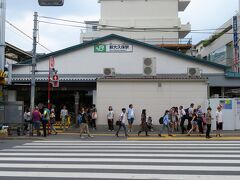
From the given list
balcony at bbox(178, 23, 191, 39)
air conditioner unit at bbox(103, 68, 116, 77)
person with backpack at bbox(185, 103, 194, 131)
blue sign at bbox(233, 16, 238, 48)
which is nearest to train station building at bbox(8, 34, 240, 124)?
A: air conditioner unit at bbox(103, 68, 116, 77)

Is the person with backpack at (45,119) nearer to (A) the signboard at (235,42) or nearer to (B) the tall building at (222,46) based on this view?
(A) the signboard at (235,42)

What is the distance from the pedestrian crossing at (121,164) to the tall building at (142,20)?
36124 millimetres

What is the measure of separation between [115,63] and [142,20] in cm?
2293

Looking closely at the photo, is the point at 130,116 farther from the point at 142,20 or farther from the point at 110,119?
the point at 142,20

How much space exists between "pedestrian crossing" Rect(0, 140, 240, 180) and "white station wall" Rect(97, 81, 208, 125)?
1176 cm

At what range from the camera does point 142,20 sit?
5153 centimetres

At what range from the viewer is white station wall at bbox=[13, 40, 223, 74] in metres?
29.9

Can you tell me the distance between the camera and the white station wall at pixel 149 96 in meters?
26.8

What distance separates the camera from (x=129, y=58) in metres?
30.2

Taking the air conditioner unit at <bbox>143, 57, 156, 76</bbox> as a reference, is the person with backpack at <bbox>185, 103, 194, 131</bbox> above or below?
below

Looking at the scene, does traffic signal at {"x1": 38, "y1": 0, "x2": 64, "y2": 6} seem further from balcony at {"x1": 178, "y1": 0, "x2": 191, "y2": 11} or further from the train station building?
balcony at {"x1": 178, "y1": 0, "x2": 191, "y2": 11}

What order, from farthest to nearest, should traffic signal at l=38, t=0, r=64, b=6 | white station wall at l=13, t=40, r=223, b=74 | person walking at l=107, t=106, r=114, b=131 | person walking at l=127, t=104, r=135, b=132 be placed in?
white station wall at l=13, t=40, r=223, b=74 → person walking at l=107, t=106, r=114, b=131 → person walking at l=127, t=104, r=135, b=132 → traffic signal at l=38, t=0, r=64, b=6

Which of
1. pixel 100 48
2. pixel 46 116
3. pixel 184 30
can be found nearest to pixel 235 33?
pixel 100 48

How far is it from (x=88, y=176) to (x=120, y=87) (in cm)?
1774
